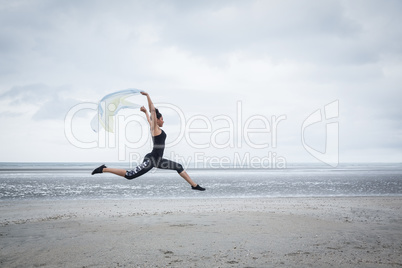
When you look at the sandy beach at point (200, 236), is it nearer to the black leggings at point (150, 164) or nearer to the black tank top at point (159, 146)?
the black leggings at point (150, 164)

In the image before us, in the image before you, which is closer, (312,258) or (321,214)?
(312,258)

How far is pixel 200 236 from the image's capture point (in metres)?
13.9

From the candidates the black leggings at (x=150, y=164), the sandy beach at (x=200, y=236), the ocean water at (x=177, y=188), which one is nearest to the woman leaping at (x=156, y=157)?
the black leggings at (x=150, y=164)

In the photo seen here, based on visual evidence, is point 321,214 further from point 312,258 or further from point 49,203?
point 49,203

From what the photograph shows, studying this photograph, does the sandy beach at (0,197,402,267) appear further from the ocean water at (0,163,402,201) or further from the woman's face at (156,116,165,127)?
the ocean water at (0,163,402,201)

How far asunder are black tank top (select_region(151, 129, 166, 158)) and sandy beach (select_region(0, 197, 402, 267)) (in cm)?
565

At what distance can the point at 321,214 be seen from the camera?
19.6 metres

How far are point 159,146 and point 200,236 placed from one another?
8.55 m

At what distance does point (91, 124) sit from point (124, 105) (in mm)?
807

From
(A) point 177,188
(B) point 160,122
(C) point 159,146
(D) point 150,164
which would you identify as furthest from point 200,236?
(A) point 177,188

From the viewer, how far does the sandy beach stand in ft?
36.5

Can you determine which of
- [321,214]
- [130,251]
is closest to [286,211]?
[321,214]

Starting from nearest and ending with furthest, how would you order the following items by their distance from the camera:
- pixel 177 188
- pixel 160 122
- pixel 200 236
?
pixel 160 122
pixel 200 236
pixel 177 188

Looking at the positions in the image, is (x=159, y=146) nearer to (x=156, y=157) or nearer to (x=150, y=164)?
(x=156, y=157)
